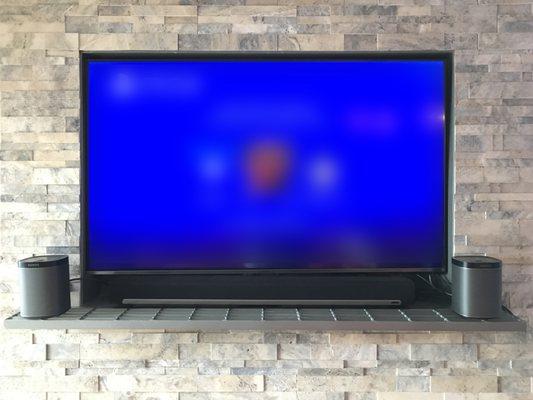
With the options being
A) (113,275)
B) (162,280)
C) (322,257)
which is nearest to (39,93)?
(113,275)

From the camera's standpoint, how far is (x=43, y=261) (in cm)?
139

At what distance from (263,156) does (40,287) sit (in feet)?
2.85

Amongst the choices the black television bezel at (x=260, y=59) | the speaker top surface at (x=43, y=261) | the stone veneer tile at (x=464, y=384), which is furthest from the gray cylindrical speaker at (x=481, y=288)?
the speaker top surface at (x=43, y=261)

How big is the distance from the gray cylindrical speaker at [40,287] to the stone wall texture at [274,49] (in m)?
0.16

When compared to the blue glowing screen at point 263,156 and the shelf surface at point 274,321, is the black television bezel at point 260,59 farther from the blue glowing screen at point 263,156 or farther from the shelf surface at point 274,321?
the shelf surface at point 274,321

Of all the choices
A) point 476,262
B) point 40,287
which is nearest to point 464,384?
point 476,262

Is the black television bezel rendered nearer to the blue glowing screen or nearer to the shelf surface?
the blue glowing screen

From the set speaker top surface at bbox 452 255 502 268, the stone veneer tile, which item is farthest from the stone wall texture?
speaker top surface at bbox 452 255 502 268

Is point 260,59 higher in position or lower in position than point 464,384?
higher

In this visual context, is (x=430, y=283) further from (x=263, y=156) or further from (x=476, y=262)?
(x=263, y=156)

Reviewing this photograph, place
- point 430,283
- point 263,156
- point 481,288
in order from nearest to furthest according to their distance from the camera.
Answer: point 481,288 → point 263,156 → point 430,283

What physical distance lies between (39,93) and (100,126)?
0.27 meters

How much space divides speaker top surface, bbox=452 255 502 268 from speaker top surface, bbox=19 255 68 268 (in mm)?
1327

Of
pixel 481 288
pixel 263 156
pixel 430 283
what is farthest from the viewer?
pixel 430 283
